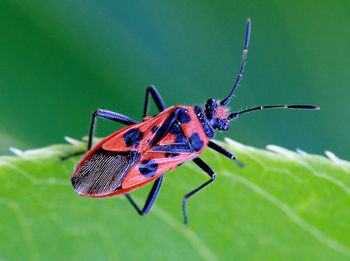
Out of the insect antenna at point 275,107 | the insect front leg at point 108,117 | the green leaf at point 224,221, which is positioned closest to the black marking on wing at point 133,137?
the insect front leg at point 108,117

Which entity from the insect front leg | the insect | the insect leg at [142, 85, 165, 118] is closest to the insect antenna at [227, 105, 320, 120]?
the insect

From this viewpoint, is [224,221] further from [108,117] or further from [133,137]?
[108,117]

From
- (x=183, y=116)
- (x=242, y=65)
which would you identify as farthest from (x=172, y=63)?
(x=242, y=65)

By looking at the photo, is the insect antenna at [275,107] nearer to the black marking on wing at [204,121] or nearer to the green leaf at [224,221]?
the black marking on wing at [204,121]

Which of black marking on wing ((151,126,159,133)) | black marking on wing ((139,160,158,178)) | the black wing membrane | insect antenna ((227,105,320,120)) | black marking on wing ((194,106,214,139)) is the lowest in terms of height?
the black wing membrane

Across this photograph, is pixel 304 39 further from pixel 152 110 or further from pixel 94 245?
pixel 94 245

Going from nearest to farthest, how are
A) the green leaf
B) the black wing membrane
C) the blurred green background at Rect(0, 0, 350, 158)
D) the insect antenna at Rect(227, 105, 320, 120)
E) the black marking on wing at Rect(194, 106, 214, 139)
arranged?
the green leaf, the black wing membrane, the blurred green background at Rect(0, 0, 350, 158), the insect antenna at Rect(227, 105, 320, 120), the black marking on wing at Rect(194, 106, 214, 139)

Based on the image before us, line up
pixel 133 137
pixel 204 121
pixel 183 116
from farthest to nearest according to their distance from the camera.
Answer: pixel 204 121
pixel 183 116
pixel 133 137

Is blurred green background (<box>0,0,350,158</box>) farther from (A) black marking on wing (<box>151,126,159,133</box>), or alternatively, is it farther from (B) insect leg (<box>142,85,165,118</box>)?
(A) black marking on wing (<box>151,126,159,133</box>)
